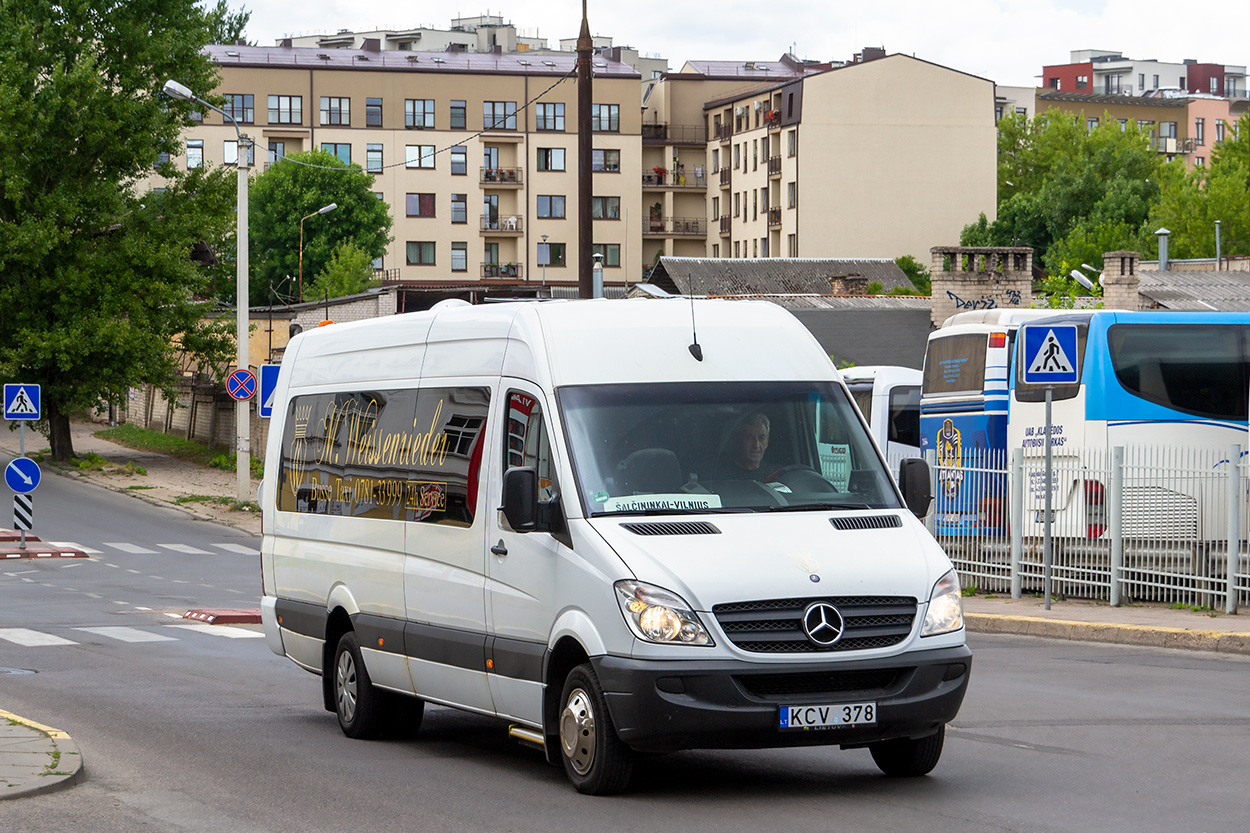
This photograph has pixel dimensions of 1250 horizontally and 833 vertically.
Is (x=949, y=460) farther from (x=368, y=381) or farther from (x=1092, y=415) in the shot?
(x=368, y=381)

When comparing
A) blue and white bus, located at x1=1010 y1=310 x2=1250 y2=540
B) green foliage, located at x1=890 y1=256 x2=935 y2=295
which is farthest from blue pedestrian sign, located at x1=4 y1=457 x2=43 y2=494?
green foliage, located at x1=890 y1=256 x2=935 y2=295

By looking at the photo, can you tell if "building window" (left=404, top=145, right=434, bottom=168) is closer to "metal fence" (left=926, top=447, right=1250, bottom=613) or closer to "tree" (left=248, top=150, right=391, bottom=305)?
"tree" (left=248, top=150, right=391, bottom=305)

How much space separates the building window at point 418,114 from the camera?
10569 cm

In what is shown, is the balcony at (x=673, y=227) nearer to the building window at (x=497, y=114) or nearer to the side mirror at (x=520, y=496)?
the building window at (x=497, y=114)

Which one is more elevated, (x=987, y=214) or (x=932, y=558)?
(x=987, y=214)

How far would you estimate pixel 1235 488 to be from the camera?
16.0 metres

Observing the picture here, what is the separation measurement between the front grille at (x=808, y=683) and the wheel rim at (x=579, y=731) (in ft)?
2.60

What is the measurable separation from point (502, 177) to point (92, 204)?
5898 centimetres

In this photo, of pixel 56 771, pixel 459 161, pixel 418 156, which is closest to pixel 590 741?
pixel 56 771

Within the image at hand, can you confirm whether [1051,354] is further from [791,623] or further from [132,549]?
[132,549]

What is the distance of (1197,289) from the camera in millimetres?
61125

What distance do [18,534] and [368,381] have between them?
Answer: 25814 millimetres

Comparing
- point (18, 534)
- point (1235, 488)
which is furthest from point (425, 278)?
point (1235, 488)

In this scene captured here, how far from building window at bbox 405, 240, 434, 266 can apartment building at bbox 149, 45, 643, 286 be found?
9 centimetres
